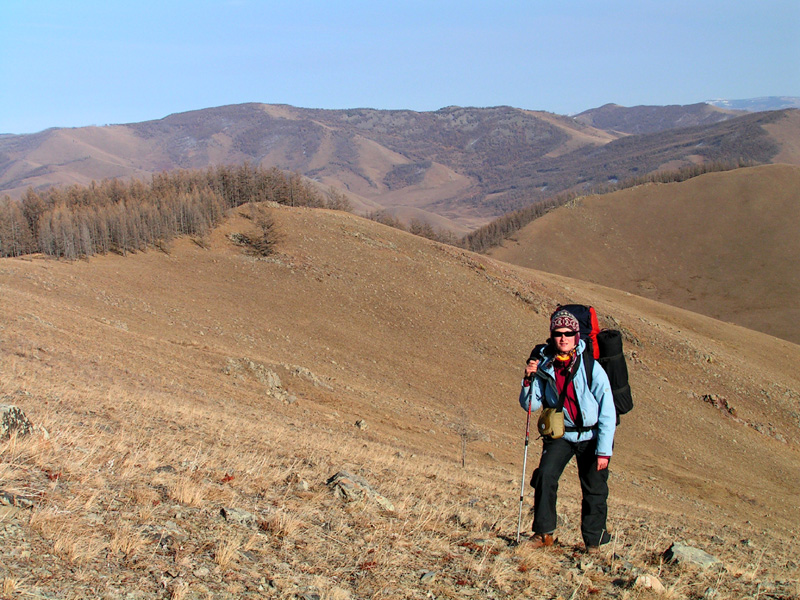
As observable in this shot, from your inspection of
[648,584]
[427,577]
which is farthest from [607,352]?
[427,577]

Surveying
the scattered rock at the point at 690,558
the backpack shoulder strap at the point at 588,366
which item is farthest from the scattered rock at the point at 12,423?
the scattered rock at the point at 690,558

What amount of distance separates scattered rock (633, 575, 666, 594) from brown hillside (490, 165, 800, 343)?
6655 centimetres

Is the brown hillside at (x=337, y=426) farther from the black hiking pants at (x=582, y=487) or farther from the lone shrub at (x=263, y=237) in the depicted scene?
the lone shrub at (x=263, y=237)

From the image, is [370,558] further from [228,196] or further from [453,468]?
[228,196]

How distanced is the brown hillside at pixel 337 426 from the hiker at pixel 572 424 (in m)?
0.46

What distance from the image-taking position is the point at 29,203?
131 ft

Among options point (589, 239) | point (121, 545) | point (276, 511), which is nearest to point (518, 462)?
point (276, 511)

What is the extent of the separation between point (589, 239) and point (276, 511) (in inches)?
3465

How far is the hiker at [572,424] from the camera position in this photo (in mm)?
5449

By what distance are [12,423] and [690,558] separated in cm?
736

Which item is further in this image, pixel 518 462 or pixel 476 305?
pixel 476 305

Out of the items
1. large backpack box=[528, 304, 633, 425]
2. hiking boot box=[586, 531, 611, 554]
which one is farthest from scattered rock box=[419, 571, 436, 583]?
large backpack box=[528, 304, 633, 425]

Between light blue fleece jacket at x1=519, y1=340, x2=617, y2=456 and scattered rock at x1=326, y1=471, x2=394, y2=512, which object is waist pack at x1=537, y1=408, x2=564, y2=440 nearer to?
light blue fleece jacket at x1=519, y1=340, x2=617, y2=456

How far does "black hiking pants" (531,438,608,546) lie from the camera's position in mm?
5578
